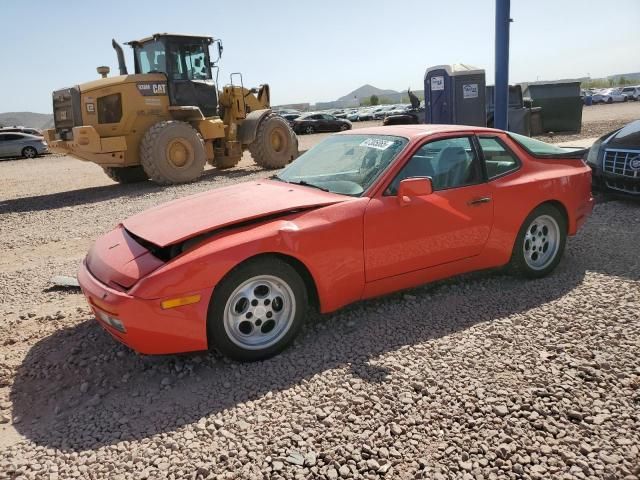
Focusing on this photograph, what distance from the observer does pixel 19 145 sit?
24609mm

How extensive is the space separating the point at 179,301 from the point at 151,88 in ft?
32.8

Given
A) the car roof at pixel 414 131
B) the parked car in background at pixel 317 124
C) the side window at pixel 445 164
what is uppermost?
the parked car in background at pixel 317 124

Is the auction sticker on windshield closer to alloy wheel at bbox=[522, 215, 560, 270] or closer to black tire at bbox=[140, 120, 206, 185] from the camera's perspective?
alloy wheel at bbox=[522, 215, 560, 270]

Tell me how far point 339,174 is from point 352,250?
0.81 meters

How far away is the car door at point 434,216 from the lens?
12.0 ft

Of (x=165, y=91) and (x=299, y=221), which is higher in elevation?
(x=165, y=91)

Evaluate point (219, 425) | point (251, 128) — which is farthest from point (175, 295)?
point (251, 128)

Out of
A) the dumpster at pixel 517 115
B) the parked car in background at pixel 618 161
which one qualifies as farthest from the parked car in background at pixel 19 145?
the parked car in background at pixel 618 161

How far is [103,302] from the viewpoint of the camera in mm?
3102

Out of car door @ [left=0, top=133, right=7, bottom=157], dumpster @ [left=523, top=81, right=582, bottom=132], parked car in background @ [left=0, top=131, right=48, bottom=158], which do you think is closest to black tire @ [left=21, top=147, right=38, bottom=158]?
parked car in background @ [left=0, top=131, right=48, bottom=158]

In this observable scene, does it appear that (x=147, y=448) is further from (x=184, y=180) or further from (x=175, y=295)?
(x=184, y=180)

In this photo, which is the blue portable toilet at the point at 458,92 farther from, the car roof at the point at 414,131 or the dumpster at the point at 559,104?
the dumpster at the point at 559,104

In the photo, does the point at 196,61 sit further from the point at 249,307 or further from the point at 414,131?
the point at 249,307

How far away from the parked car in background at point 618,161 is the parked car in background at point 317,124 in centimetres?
2570
